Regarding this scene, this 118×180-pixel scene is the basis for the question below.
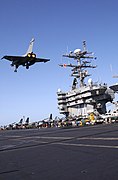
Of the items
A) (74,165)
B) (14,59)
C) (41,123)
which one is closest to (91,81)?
(41,123)

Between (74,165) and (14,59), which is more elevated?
(14,59)

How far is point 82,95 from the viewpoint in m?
83.8

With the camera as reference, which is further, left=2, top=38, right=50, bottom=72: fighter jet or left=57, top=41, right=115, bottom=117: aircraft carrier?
left=57, top=41, right=115, bottom=117: aircraft carrier

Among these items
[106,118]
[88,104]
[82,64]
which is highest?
[82,64]

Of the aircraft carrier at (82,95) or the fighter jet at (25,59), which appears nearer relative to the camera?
the fighter jet at (25,59)

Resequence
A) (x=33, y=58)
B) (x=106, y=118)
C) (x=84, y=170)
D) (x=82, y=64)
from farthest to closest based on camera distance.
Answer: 1. (x=82, y=64)
2. (x=106, y=118)
3. (x=33, y=58)
4. (x=84, y=170)

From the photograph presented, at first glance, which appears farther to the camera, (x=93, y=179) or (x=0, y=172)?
(x=0, y=172)

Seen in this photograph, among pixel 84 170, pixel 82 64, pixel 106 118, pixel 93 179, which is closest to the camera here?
pixel 93 179

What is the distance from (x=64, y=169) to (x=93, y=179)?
195 centimetres

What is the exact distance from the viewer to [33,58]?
113ft

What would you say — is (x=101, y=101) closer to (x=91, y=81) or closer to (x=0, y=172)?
(x=91, y=81)

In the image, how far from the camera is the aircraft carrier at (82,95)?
80.8 m

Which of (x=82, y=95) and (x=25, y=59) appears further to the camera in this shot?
(x=82, y=95)

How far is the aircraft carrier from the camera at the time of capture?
80.8 metres
